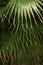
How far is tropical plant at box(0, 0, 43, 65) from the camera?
8.32 feet

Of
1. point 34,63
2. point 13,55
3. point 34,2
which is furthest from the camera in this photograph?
point 34,63

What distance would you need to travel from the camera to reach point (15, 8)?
2.27m

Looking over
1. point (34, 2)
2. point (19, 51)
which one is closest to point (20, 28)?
point (19, 51)

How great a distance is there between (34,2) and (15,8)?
18 centimetres

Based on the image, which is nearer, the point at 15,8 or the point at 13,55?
the point at 15,8

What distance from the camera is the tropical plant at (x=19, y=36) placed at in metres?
2.54

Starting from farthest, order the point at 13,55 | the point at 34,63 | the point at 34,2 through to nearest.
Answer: the point at 34,63
the point at 13,55
the point at 34,2

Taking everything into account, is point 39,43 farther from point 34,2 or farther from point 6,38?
point 34,2

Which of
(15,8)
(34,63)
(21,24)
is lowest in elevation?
(34,63)

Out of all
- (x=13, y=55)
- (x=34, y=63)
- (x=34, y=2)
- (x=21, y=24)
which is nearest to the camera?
(x=34, y=2)

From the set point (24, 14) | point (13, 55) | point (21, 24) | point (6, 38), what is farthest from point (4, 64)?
point (24, 14)

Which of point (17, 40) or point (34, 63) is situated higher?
point (17, 40)

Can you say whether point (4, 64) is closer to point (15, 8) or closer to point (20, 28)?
point (20, 28)

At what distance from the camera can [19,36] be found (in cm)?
259
